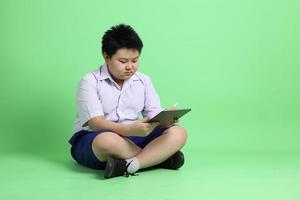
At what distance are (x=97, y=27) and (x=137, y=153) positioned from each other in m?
1.00

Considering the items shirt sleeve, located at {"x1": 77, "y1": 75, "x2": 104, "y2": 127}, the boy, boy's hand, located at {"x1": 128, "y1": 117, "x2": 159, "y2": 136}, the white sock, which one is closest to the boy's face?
the boy

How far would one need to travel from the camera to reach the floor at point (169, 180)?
6.66ft

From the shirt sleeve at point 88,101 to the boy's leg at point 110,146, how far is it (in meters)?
0.12

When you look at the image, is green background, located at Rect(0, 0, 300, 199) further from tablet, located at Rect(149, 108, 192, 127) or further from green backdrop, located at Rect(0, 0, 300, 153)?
tablet, located at Rect(149, 108, 192, 127)

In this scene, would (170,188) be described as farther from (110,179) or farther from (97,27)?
(97,27)

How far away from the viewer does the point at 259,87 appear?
335 cm

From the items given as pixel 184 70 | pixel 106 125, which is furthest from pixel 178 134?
pixel 184 70

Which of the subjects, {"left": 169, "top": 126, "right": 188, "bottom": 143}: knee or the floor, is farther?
{"left": 169, "top": 126, "right": 188, "bottom": 143}: knee

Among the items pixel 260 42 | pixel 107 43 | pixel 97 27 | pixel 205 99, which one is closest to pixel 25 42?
pixel 97 27

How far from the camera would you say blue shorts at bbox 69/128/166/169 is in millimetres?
2428

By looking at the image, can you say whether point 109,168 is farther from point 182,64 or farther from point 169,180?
point 182,64

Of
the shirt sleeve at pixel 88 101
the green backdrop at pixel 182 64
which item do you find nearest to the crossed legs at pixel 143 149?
the shirt sleeve at pixel 88 101

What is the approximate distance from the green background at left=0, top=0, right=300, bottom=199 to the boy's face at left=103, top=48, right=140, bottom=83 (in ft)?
1.54

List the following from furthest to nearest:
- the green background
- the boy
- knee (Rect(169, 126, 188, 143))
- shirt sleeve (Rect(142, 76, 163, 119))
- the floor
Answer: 1. the green background
2. shirt sleeve (Rect(142, 76, 163, 119))
3. knee (Rect(169, 126, 188, 143))
4. the boy
5. the floor
